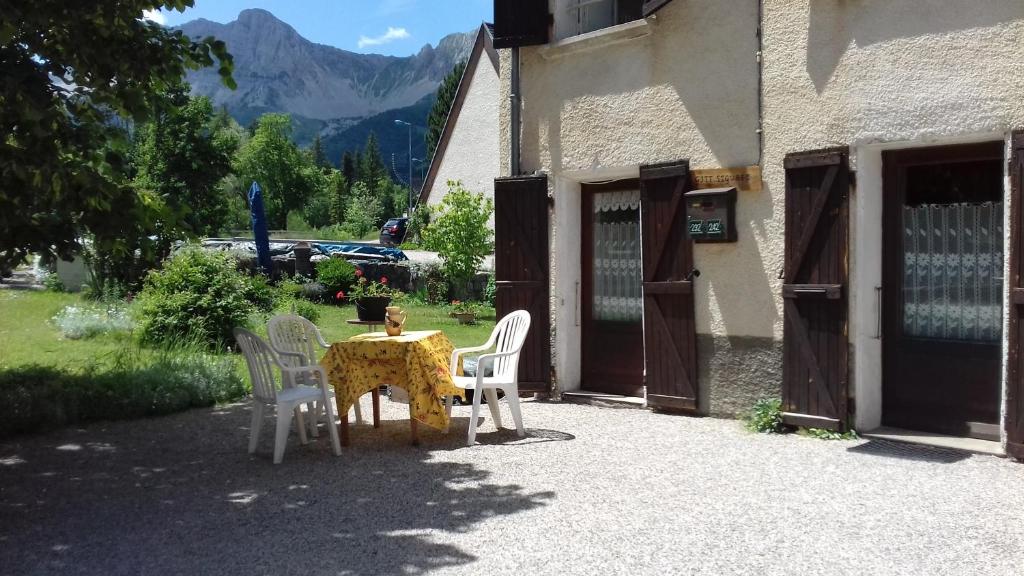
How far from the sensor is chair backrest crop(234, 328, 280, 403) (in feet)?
19.1

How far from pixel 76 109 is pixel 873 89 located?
5.23 m

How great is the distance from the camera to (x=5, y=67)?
3982mm

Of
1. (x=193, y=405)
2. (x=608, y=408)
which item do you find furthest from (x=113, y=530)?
(x=608, y=408)

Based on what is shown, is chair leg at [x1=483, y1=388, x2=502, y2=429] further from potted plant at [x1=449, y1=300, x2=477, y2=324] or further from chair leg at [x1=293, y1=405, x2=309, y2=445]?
potted plant at [x1=449, y1=300, x2=477, y2=324]

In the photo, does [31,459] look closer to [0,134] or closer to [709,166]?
[0,134]

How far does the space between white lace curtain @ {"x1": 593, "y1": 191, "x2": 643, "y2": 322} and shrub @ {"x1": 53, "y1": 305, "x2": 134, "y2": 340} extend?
7222 millimetres

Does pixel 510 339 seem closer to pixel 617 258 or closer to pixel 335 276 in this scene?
pixel 617 258

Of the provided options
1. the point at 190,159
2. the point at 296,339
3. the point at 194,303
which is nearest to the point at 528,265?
the point at 296,339

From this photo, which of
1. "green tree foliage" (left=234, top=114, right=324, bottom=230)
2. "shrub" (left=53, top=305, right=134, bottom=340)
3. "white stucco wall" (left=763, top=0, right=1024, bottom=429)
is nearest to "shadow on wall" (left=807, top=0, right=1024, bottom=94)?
"white stucco wall" (left=763, top=0, right=1024, bottom=429)

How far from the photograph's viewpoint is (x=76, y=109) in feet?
14.3

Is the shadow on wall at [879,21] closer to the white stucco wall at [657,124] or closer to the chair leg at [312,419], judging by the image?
the white stucco wall at [657,124]

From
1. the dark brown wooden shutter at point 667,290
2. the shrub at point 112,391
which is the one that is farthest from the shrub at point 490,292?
the dark brown wooden shutter at point 667,290

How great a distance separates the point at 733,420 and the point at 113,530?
471 cm

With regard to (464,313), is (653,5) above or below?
above
